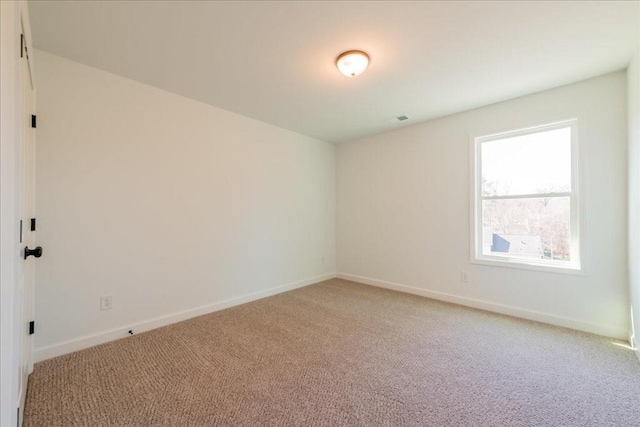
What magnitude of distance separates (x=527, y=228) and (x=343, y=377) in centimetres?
271

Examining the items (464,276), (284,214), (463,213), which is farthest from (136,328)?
(463,213)

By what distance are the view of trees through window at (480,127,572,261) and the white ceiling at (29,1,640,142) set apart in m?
0.62

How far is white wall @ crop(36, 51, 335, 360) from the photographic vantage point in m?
2.16

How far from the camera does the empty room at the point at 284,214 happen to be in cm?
165

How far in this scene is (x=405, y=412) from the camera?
1547 millimetres

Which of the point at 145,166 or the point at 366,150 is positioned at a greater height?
the point at 366,150

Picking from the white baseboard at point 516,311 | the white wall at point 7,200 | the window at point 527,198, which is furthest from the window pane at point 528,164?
the white wall at point 7,200

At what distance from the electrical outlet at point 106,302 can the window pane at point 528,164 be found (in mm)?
4272

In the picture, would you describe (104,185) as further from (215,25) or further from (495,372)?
(495,372)

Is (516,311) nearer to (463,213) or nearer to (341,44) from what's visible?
(463,213)

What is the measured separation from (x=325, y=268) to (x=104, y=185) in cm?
335

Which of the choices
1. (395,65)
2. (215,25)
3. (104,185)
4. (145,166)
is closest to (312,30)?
(215,25)

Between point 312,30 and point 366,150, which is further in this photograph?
point 366,150

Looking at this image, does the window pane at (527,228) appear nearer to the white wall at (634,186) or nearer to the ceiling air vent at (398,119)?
the white wall at (634,186)
